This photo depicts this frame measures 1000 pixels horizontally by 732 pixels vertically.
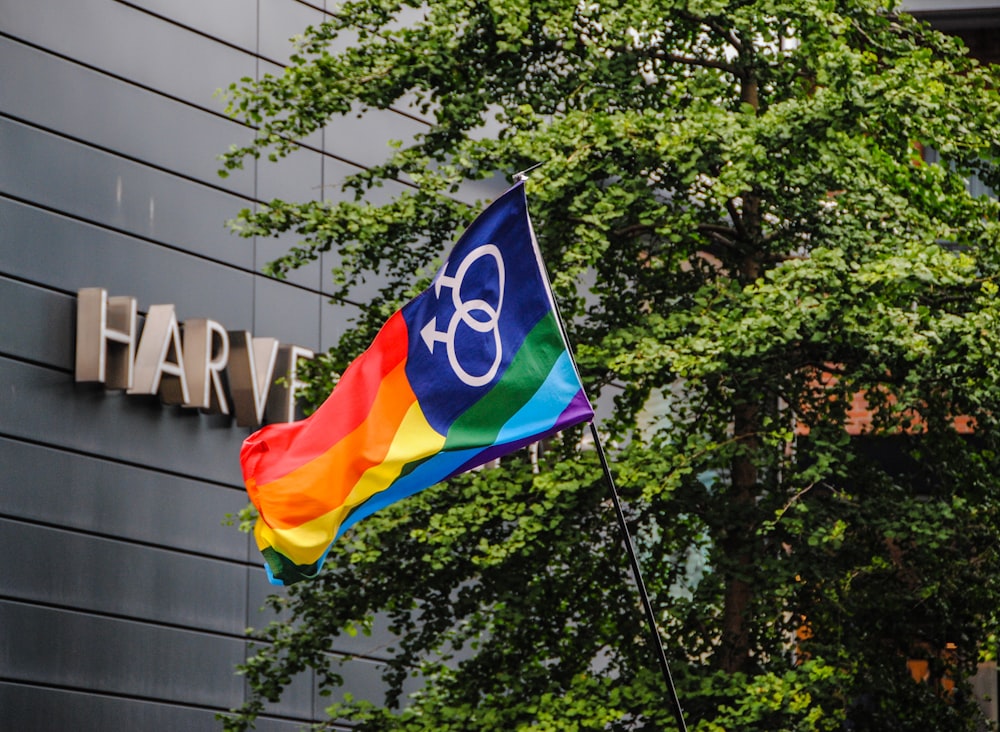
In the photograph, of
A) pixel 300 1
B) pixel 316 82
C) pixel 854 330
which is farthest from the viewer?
pixel 300 1

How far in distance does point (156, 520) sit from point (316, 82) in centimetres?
501

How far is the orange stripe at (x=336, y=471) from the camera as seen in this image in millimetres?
8477

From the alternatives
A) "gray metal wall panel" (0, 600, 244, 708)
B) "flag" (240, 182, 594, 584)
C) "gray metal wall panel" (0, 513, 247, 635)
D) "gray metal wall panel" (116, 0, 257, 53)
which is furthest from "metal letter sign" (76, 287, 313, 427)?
"flag" (240, 182, 594, 584)

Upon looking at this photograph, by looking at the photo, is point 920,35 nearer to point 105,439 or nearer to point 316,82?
point 316,82

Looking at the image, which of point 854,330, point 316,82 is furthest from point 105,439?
point 854,330

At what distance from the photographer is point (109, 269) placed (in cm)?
1527

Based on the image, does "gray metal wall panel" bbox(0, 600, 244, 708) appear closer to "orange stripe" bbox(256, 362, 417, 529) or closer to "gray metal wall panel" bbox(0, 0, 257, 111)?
"gray metal wall panel" bbox(0, 0, 257, 111)

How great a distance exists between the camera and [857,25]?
13031mm

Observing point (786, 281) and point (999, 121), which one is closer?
point (786, 281)

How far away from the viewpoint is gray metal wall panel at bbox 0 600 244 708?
1413cm

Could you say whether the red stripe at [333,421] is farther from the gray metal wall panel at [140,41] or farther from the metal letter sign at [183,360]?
the gray metal wall panel at [140,41]

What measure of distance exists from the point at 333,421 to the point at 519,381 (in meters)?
1.07

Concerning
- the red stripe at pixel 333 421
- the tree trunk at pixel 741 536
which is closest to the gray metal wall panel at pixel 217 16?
the tree trunk at pixel 741 536

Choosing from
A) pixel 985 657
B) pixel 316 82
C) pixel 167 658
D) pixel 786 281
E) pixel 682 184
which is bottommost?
pixel 985 657
